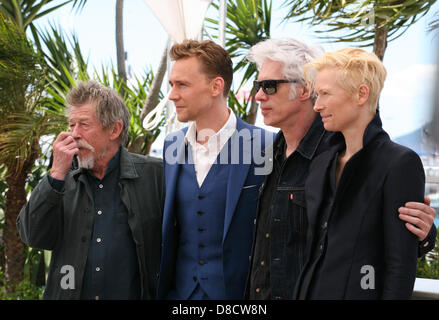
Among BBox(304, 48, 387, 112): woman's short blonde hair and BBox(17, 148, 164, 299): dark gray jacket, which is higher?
BBox(304, 48, 387, 112): woman's short blonde hair

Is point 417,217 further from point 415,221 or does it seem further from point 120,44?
point 120,44

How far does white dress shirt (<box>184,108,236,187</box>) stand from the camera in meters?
2.07

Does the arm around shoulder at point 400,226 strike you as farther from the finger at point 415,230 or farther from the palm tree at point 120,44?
the palm tree at point 120,44

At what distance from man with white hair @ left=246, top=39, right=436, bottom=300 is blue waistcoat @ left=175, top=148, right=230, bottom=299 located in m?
0.22

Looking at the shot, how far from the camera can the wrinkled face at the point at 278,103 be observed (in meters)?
1.77

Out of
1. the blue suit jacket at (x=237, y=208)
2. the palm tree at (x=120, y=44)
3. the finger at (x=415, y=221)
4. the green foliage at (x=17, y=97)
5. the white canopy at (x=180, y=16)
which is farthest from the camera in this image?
the palm tree at (x=120, y=44)

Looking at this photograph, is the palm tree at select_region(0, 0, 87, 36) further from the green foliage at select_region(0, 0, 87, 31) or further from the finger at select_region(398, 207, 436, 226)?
Answer: the finger at select_region(398, 207, 436, 226)

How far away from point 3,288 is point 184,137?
4.29 meters

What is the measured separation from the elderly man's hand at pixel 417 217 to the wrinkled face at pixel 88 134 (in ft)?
4.31

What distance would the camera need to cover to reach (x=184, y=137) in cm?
219

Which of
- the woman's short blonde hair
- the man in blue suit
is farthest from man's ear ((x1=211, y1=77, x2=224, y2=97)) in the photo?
the woman's short blonde hair

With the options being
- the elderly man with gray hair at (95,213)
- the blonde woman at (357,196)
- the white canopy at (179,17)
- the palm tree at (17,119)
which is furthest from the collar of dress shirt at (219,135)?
Result: the palm tree at (17,119)

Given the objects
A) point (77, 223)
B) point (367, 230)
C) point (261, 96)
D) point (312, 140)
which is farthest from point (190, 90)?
point (367, 230)

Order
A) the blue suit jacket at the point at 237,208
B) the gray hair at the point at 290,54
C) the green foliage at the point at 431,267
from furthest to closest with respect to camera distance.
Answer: the green foliage at the point at 431,267 → the blue suit jacket at the point at 237,208 → the gray hair at the point at 290,54
